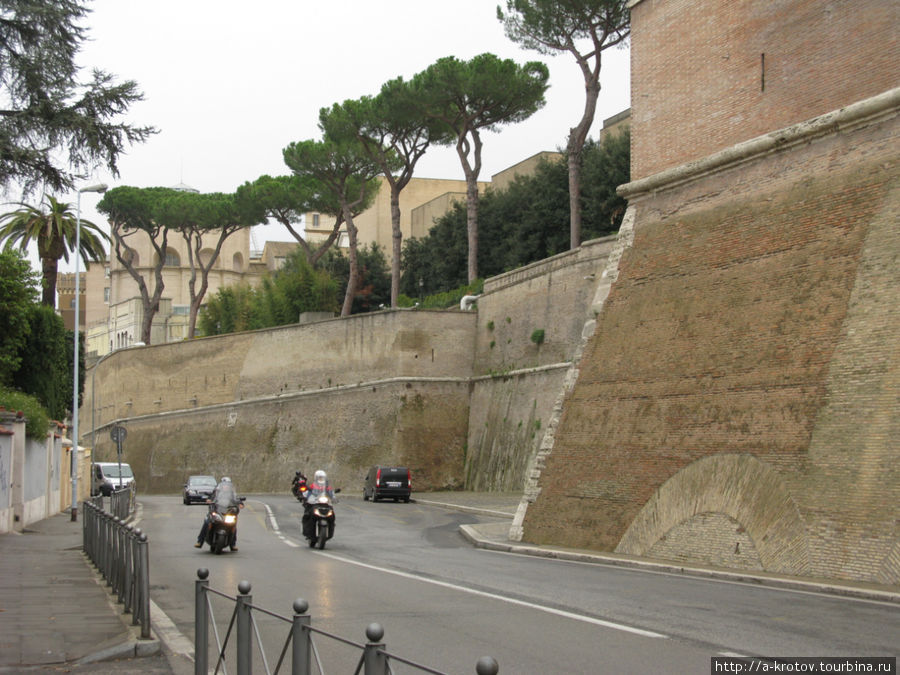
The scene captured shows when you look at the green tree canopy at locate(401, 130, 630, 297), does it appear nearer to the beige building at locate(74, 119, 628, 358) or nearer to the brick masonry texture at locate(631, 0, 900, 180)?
the beige building at locate(74, 119, 628, 358)

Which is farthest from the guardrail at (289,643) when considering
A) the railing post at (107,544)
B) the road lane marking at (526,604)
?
the railing post at (107,544)

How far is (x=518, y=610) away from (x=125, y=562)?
3.85m

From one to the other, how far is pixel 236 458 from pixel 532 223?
18216mm

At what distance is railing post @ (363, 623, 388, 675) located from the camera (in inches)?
151

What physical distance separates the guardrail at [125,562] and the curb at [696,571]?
6962 mm

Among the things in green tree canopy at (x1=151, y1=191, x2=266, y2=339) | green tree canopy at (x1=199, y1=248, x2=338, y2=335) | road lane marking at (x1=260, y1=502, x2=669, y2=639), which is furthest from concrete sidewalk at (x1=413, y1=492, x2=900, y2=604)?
green tree canopy at (x1=151, y1=191, x2=266, y2=339)

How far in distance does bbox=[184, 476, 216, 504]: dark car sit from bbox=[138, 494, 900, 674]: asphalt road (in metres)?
16.6

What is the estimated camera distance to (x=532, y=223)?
44875mm

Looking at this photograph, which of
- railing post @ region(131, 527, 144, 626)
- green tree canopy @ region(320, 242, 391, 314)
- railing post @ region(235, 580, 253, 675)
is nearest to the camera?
railing post @ region(235, 580, 253, 675)

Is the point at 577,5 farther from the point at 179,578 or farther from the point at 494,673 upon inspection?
the point at 494,673

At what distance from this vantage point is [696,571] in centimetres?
1329

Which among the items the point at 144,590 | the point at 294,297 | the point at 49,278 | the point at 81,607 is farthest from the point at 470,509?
the point at 294,297

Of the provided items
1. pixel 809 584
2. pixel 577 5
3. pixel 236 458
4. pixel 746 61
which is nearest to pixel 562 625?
pixel 809 584

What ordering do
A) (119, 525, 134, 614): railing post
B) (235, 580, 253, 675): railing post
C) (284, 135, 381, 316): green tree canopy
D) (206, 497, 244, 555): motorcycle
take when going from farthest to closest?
(284, 135, 381, 316): green tree canopy
(206, 497, 244, 555): motorcycle
(119, 525, 134, 614): railing post
(235, 580, 253, 675): railing post
